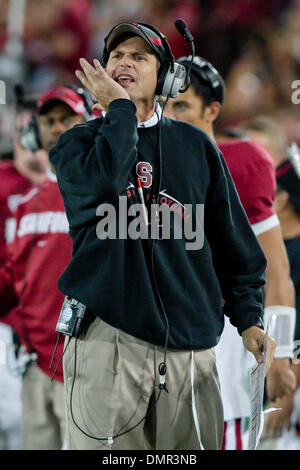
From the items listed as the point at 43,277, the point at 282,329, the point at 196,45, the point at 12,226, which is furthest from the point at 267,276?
the point at 196,45

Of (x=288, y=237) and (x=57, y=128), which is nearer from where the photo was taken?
(x=57, y=128)

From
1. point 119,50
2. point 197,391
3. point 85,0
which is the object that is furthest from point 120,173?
point 85,0

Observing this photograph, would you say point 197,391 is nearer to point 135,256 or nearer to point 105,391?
point 105,391

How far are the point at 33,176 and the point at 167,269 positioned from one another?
2.67 meters

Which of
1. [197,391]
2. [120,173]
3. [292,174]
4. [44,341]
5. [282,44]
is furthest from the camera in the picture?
[282,44]

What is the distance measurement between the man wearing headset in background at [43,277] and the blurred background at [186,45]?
1780 millimetres

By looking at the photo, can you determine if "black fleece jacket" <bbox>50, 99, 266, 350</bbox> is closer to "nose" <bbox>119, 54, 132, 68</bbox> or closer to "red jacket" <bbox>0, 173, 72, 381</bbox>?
"nose" <bbox>119, 54, 132, 68</bbox>

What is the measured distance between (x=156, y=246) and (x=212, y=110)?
1.32 m

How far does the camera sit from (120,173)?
1.89m

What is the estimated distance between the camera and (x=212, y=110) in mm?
3170

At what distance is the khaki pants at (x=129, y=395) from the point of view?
1936 mm

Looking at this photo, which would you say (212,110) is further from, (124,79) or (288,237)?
(124,79)

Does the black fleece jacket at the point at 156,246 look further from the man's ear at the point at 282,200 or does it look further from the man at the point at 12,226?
the man at the point at 12,226

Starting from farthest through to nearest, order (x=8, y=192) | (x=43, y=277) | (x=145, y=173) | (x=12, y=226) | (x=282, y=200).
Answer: (x=8, y=192), (x=12, y=226), (x=282, y=200), (x=43, y=277), (x=145, y=173)
